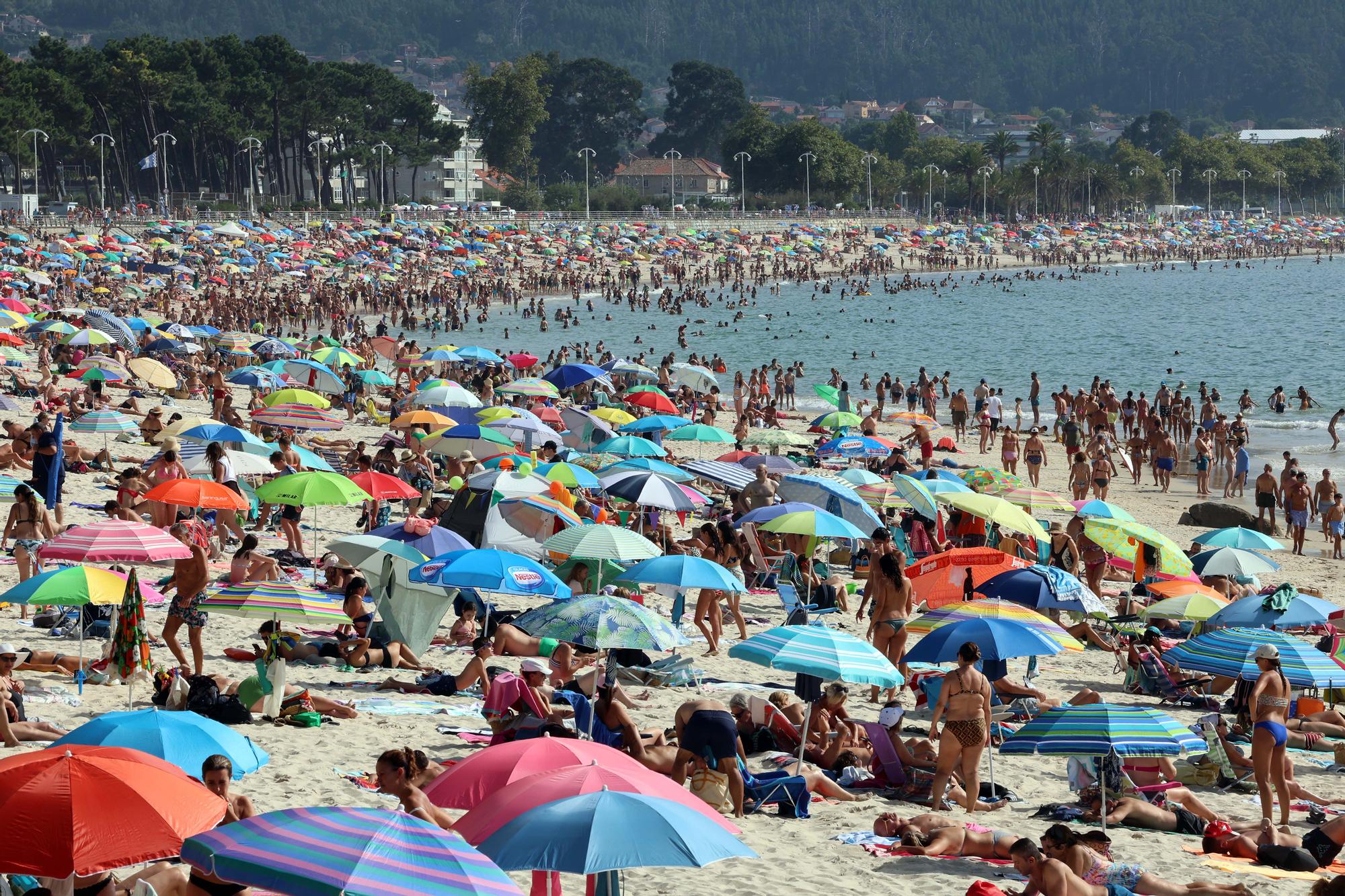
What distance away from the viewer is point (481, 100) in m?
112

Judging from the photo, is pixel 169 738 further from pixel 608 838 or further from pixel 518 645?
pixel 518 645

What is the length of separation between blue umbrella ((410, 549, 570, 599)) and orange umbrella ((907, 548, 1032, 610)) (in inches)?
121

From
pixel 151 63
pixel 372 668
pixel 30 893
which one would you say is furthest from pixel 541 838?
pixel 151 63

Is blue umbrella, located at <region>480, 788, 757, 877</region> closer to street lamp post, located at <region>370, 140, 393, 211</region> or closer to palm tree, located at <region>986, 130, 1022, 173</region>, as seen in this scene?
street lamp post, located at <region>370, 140, 393, 211</region>

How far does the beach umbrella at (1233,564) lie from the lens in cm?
1394

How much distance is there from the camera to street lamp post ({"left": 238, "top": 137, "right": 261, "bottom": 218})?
2938 inches

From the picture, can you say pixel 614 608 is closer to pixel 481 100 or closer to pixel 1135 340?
pixel 1135 340

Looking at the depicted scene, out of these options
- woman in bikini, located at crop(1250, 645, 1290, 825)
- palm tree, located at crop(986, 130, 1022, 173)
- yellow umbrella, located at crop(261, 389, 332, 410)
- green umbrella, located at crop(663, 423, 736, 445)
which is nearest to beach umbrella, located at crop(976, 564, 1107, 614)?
woman in bikini, located at crop(1250, 645, 1290, 825)

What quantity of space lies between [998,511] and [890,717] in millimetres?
5865

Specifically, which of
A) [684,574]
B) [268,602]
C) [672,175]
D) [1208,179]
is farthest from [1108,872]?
[1208,179]

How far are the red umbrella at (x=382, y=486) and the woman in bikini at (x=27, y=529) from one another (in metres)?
2.62

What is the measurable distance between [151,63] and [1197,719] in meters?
78.2

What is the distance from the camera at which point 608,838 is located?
17.6ft

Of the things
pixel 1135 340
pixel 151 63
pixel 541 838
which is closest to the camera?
pixel 541 838
